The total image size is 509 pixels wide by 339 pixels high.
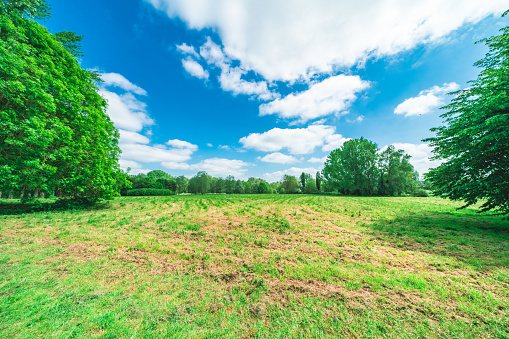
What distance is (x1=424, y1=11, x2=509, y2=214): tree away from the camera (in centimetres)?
742

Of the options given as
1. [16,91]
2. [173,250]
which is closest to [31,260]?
[173,250]

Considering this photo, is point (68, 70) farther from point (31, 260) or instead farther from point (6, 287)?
point (6, 287)

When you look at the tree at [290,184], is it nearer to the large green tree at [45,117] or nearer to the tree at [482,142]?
the tree at [482,142]

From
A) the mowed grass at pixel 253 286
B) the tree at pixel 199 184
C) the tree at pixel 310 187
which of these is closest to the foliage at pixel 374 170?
the tree at pixel 310 187

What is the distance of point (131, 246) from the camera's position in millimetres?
5988

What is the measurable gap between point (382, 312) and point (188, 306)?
364 centimetres

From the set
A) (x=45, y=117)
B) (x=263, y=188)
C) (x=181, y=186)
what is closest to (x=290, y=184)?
(x=263, y=188)

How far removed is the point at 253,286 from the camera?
3.73 m

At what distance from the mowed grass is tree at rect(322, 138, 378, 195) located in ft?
129

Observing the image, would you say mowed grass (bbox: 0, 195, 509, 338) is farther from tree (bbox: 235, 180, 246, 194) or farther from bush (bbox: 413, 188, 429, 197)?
tree (bbox: 235, 180, 246, 194)

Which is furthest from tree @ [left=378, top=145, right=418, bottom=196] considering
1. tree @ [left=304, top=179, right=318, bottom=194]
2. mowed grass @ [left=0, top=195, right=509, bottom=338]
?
mowed grass @ [left=0, top=195, right=509, bottom=338]

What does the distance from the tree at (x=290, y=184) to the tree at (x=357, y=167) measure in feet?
102

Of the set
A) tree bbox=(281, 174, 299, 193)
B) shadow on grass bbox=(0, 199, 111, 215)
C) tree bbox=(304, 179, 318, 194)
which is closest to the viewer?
shadow on grass bbox=(0, 199, 111, 215)

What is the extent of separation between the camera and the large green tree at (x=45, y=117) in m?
8.88
